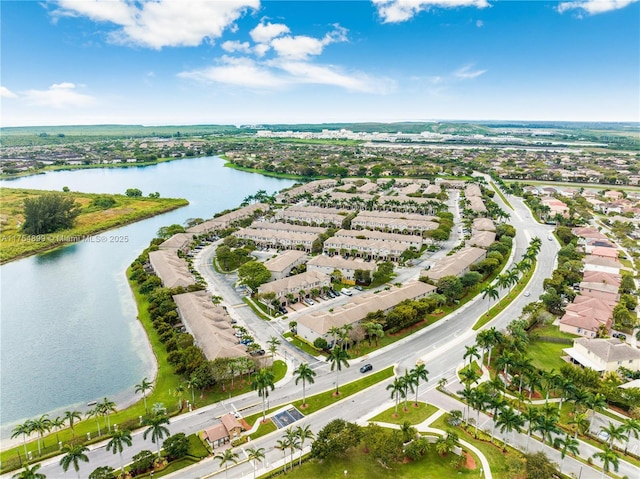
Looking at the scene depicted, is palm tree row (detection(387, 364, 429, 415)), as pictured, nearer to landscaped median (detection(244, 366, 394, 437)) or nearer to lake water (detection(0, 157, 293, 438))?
landscaped median (detection(244, 366, 394, 437))

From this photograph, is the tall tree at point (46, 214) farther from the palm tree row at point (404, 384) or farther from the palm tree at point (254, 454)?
the palm tree row at point (404, 384)

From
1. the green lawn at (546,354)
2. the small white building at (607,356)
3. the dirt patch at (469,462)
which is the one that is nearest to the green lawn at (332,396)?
the dirt patch at (469,462)

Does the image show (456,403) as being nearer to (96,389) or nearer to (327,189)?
(96,389)

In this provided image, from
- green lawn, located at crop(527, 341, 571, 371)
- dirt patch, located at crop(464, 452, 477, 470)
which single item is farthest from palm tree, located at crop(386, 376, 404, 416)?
green lawn, located at crop(527, 341, 571, 371)

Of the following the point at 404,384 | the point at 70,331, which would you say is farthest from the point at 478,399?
the point at 70,331

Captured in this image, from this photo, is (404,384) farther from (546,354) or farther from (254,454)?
(546,354)
